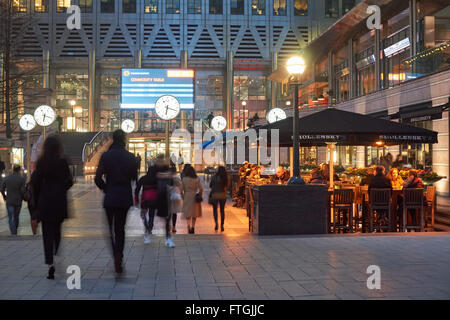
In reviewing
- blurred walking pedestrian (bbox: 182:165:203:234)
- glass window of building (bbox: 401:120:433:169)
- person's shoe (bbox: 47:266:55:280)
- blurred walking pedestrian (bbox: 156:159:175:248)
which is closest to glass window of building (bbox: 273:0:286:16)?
glass window of building (bbox: 401:120:433:169)

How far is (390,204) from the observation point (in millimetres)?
11148

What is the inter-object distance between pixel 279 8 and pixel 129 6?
54.4 feet

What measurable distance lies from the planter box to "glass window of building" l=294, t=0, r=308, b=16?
48338mm

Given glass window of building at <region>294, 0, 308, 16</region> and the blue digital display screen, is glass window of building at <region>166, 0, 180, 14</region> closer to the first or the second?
glass window of building at <region>294, 0, 308, 16</region>

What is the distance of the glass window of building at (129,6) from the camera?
53531 mm

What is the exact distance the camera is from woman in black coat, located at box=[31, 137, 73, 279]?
6.40 m

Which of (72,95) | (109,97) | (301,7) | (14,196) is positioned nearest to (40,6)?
(72,95)

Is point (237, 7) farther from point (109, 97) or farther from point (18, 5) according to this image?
point (18, 5)

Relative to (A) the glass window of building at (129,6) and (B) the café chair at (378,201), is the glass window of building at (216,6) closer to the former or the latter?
(A) the glass window of building at (129,6)

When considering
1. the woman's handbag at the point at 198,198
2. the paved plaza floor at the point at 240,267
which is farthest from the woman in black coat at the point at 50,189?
the woman's handbag at the point at 198,198

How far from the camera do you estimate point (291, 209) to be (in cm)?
1008
